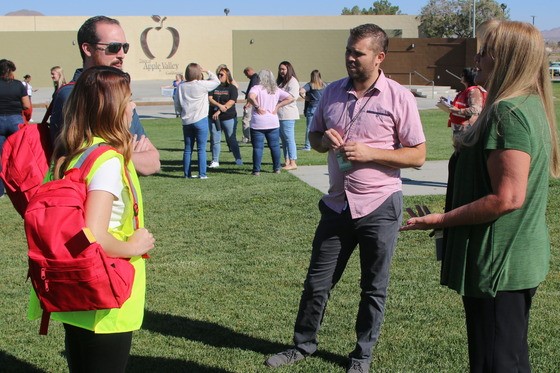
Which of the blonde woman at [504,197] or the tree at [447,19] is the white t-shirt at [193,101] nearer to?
the blonde woman at [504,197]

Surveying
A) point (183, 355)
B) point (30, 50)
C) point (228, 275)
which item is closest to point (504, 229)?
point (183, 355)

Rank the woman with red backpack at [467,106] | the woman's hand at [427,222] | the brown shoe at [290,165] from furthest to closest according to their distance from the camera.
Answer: the brown shoe at [290,165] < the woman with red backpack at [467,106] < the woman's hand at [427,222]

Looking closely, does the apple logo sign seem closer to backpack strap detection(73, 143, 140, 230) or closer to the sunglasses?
the sunglasses

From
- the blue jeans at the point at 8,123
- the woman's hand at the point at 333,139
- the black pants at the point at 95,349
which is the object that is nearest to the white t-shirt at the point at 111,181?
the black pants at the point at 95,349

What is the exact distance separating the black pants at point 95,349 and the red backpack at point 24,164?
0.74 m

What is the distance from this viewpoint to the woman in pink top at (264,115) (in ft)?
39.8

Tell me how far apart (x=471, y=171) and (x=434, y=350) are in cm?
212

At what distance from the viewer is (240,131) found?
21438 millimetres

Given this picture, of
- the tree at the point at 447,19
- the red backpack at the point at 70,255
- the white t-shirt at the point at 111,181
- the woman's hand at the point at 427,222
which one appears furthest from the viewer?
the tree at the point at 447,19

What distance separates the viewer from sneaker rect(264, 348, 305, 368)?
468 centimetres

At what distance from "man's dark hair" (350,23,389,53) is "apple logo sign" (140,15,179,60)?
53348 millimetres

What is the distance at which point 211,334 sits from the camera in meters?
5.32

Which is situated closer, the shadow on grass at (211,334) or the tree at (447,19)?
the shadow on grass at (211,334)

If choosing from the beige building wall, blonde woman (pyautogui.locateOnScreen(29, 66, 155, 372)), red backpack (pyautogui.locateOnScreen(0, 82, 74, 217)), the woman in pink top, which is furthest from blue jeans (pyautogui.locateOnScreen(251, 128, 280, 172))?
the beige building wall
